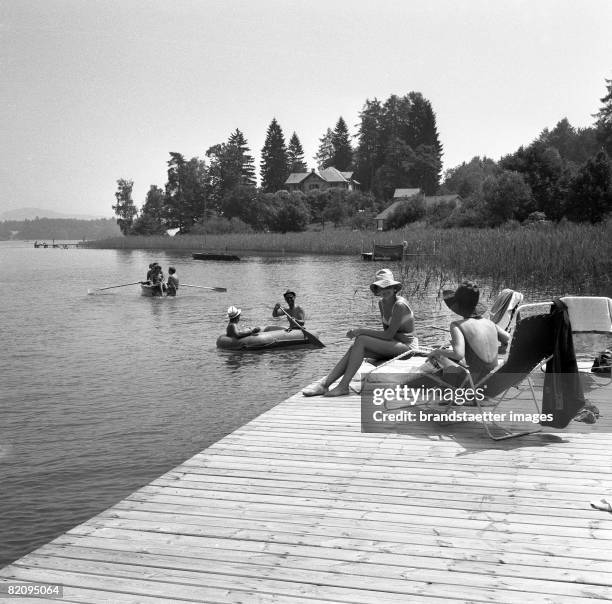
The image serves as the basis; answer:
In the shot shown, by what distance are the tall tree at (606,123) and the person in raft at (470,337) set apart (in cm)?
9601

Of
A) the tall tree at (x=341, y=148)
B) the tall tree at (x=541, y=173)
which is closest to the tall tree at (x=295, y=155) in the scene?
the tall tree at (x=341, y=148)

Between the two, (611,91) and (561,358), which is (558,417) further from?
(611,91)

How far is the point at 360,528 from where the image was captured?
16.0ft

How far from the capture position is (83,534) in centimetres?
488

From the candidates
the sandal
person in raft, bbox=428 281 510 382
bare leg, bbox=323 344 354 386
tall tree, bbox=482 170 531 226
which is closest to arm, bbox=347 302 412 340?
bare leg, bbox=323 344 354 386

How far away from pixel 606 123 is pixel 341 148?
6782 cm

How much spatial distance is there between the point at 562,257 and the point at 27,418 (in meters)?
20.6

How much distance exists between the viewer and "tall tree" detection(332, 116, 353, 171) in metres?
154

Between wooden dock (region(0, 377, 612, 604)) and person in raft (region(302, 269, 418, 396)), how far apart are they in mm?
1845

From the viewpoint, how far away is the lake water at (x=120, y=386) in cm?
836

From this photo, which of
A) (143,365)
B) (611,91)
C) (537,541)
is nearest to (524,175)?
(611,91)

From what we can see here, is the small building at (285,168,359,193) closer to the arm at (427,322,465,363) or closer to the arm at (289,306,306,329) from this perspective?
the arm at (289,306,306,329)

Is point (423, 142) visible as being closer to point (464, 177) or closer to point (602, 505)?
point (464, 177)

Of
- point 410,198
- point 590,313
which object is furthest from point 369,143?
point 590,313
